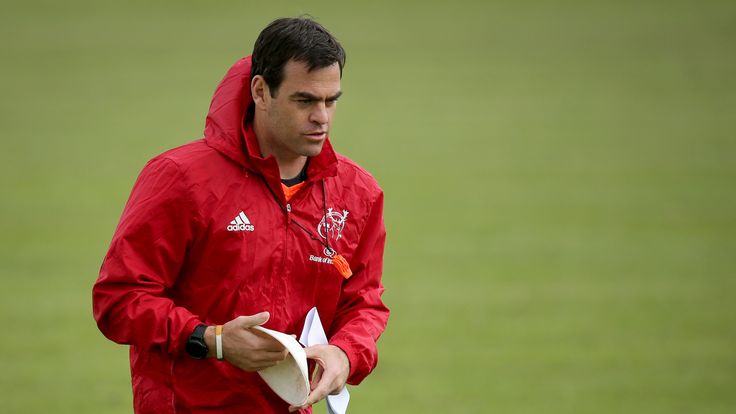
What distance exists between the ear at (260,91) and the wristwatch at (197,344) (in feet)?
2.45

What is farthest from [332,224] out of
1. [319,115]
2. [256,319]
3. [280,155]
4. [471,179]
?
[471,179]

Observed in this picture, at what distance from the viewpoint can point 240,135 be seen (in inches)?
156

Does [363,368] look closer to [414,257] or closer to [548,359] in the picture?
[548,359]

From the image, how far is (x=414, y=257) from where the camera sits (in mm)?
13141

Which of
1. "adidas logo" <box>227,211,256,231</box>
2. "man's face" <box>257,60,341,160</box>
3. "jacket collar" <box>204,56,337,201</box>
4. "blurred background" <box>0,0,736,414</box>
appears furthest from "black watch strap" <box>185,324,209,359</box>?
"blurred background" <box>0,0,736,414</box>

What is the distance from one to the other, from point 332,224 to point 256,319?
0.61 metres

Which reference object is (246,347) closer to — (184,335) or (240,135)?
(184,335)

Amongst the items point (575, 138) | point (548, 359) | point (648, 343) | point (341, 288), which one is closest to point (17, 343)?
point (548, 359)

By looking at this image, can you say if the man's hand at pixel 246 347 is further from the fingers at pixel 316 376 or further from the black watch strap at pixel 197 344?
the fingers at pixel 316 376

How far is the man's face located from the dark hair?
0.02 meters

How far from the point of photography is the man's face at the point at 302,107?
388 centimetres

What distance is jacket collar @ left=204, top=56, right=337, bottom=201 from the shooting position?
12.9ft

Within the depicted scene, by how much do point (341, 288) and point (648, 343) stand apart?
6648mm

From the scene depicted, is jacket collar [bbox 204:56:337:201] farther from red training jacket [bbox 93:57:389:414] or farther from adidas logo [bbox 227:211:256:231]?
adidas logo [bbox 227:211:256:231]
